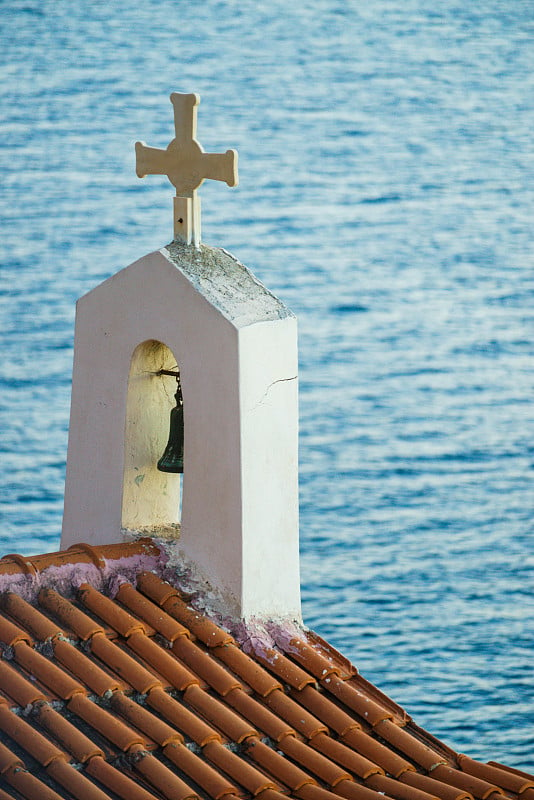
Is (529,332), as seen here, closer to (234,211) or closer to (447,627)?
(234,211)

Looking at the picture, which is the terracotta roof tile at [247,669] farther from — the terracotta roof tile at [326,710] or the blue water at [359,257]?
the blue water at [359,257]

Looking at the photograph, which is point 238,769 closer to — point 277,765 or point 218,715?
point 277,765

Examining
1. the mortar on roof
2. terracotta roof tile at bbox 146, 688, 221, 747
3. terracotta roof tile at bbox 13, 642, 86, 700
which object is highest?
the mortar on roof

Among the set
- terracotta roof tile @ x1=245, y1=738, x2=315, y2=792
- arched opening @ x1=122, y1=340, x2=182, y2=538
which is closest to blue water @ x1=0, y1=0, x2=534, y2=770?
arched opening @ x1=122, y1=340, x2=182, y2=538

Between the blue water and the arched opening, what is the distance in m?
9.97

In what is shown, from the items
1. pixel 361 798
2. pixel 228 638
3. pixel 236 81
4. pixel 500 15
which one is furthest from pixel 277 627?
pixel 500 15

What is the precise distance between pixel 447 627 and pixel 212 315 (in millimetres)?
12651

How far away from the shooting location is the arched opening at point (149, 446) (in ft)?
17.7

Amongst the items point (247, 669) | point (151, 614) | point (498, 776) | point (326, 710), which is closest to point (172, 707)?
point (247, 669)

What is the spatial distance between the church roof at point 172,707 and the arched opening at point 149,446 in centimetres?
21

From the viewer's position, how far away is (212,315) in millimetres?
4941

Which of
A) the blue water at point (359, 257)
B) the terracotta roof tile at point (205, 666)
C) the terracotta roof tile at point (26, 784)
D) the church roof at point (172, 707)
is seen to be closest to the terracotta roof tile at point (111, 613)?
the church roof at point (172, 707)

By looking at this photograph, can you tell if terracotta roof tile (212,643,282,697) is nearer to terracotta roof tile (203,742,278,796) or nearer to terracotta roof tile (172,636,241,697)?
terracotta roof tile (172,636,241,697)

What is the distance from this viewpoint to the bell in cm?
532
